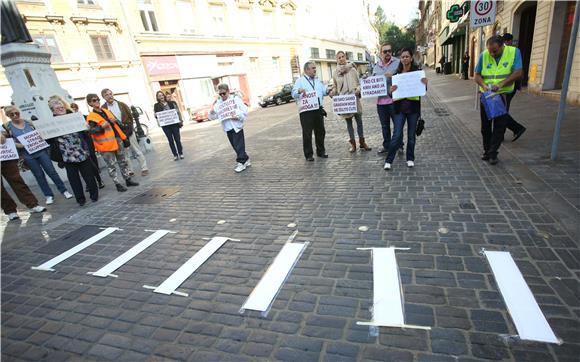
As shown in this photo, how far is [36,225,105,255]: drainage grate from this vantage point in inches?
177

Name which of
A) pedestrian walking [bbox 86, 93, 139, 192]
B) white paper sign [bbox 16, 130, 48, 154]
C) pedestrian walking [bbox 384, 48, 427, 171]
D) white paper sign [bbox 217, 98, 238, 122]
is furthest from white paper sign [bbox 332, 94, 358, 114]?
white paper sign [bbox 16, 130, 48, 154]

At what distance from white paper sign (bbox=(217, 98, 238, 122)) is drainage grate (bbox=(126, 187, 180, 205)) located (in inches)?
73.5

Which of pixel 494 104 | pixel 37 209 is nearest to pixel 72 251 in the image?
pixel 37 209

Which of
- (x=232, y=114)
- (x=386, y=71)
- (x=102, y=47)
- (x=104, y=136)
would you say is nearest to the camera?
(x=386, y=71)

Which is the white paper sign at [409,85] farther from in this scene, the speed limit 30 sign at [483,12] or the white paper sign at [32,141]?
the white paper sign at [32,141]

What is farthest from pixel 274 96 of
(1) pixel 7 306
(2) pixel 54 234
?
(1) pixel 7 306

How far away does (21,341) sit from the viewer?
2.75m

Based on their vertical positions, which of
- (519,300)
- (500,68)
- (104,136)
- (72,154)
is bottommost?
(519,300)

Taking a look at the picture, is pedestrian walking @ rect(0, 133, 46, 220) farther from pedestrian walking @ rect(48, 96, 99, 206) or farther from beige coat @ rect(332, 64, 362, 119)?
beige coat @ rect(332, 64, 362, 119)

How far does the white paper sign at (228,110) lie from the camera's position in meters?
6.80

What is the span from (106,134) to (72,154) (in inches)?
29.6

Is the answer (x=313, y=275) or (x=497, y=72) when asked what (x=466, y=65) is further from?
(x=313, y=275)

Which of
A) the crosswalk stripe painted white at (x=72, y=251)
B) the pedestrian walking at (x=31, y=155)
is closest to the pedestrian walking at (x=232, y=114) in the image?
the crosswalk stripe painted white at (x=72, y=251)

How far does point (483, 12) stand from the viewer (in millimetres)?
8523
